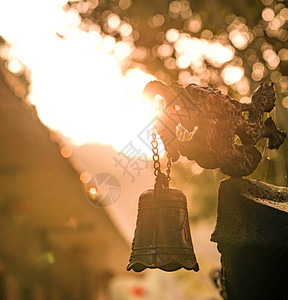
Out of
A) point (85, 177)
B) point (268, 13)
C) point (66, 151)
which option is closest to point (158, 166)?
point (66, 151)

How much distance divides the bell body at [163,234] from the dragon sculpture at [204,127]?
311 millimetres

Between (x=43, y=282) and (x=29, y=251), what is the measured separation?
1.33 m

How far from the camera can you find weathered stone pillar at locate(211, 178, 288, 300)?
365cm

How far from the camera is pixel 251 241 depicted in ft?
12.1

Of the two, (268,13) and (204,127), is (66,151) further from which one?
(268,13)

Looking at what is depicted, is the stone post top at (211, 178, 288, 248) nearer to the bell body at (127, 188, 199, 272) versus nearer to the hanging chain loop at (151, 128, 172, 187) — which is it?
the bell body at (127, 188, 199, 272)

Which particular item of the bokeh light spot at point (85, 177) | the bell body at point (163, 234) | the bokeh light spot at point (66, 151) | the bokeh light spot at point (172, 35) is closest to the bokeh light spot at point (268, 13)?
the bokeh light spot at point (172, 35)

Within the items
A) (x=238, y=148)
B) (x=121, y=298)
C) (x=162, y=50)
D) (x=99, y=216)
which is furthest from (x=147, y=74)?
(x=121, y=298)

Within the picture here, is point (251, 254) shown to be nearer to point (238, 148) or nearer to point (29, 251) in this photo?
point (238, 148)

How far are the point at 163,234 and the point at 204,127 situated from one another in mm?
734

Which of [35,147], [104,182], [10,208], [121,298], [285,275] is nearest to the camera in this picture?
[285,275]

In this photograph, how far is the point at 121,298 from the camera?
48.3 m

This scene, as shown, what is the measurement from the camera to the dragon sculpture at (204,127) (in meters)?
3.66

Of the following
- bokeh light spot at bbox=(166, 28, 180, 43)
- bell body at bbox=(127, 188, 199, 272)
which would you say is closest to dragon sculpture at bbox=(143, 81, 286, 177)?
bell body at bbox=(127, 188, 199, 272)
